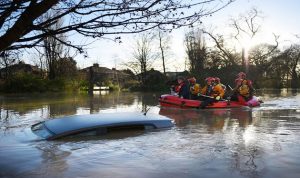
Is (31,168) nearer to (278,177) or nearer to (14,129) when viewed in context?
(278,177)

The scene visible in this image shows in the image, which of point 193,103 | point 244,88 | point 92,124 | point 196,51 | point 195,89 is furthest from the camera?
point 196,51

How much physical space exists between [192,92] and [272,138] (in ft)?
37.9

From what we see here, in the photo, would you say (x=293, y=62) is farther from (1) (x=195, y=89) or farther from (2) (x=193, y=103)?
(2) (x=193, y=103)

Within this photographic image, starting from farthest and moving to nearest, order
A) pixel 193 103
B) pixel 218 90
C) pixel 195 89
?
1. pixel 195 89
2. pixel 218 90
3. pixel 193 103

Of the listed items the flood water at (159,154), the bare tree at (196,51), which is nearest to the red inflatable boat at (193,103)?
the flood water at (159,154)

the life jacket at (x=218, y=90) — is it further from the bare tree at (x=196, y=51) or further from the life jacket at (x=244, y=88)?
the bare tree at (x=196, y=51)

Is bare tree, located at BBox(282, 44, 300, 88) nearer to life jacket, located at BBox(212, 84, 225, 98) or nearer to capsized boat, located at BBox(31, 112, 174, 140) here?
life jacket, located at BBox(212, 84, 225, 98)

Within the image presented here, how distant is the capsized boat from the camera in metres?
9.43

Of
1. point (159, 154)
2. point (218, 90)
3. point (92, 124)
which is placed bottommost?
point (159, 154)

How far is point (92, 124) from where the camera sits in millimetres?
9641

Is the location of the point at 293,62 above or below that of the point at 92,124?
above

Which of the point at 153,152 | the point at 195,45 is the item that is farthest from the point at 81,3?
the point at 195,45

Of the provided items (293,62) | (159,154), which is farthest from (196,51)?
(159,154)

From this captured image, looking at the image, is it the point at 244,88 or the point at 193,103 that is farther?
the point at 244,88
